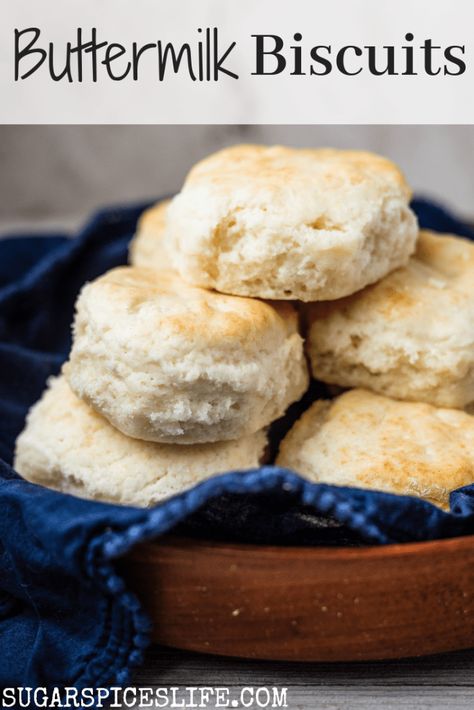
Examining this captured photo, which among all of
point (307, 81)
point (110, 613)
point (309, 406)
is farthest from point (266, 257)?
point (307, 81)

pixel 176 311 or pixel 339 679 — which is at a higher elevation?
pixel 176 311

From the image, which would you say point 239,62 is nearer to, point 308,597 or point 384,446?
point 384,446

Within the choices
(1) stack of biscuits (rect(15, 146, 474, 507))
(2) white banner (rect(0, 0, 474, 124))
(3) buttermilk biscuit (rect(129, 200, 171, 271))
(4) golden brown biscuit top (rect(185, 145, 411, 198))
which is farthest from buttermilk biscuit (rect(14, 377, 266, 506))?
(2) white banner (rect(0, 0, 474, 124))

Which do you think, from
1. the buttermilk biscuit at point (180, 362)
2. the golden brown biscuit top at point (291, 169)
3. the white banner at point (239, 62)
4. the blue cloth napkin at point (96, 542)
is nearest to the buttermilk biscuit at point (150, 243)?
the golden brown biscuit top at point (291, 169)

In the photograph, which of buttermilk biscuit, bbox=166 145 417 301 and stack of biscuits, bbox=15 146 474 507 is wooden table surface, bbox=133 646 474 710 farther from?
buttermilk biscuit, bbox=166 145 417 301

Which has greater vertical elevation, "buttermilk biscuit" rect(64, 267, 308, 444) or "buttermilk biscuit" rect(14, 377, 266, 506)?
"buttermilk biscuit" rect(64, 267, 308, 444)

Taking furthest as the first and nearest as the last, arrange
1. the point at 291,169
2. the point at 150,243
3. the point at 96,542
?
the point at 150,243 < the point at 291,169 < the point at 96,542

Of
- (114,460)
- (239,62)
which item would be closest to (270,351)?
(114,460)
